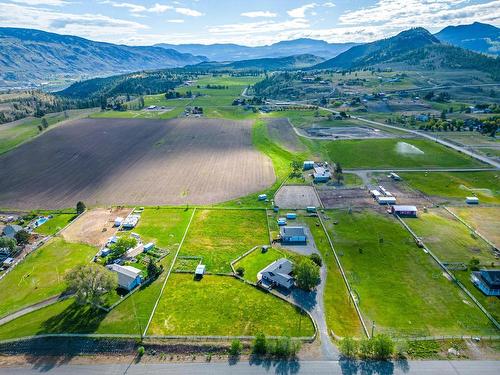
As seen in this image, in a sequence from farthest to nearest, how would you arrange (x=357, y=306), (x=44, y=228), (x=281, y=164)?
1. (x=281, y=164)
2. (x=44, y=228)
3. (x=357, y=306)

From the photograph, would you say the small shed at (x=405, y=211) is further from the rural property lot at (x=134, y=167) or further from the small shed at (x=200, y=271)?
the small shed at (x=200, y=271)

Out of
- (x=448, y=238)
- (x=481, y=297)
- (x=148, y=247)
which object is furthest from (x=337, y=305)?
(x=148, y=247)

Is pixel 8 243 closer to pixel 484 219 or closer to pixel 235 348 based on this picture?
pixel 235 348

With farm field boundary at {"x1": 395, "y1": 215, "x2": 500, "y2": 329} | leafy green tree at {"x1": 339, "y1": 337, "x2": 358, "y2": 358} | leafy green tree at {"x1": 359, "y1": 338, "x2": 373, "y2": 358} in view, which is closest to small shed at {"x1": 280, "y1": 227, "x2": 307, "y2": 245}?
farm field boundary at {"x1": 395, "y1": 215, "x2": 500, "y2": 329}

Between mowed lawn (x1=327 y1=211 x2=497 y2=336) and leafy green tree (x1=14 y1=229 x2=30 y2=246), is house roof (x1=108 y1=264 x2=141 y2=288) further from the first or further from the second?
mowed lawn (x1=327 y1=211 x2=497 y2=336)

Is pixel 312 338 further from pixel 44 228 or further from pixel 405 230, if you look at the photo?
pixel 44 228

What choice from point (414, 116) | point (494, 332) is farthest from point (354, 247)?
point (414, 116)
